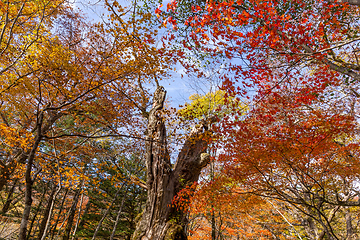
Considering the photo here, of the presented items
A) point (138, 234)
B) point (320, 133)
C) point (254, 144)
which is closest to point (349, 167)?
point (320, 133)

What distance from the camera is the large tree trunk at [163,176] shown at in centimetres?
575

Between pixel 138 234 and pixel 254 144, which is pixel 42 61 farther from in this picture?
pixel 254 144

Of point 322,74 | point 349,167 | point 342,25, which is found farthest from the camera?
point 322,74

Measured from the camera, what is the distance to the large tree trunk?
575 cm

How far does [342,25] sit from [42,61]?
10.6m

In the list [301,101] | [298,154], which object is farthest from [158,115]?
[301,101]

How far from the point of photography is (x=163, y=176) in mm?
6336

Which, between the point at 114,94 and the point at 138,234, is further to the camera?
the point at 114,94

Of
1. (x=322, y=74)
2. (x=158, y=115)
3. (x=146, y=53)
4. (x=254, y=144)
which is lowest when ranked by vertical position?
(x=254, y=144)

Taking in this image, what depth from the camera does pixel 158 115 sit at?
23.9ft

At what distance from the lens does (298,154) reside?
5547mm

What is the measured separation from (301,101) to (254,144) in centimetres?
396

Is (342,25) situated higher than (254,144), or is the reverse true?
(342,25)

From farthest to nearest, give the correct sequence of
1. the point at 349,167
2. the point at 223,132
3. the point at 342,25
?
the point at 223,132, the point at 349,167, the point at 342,25
